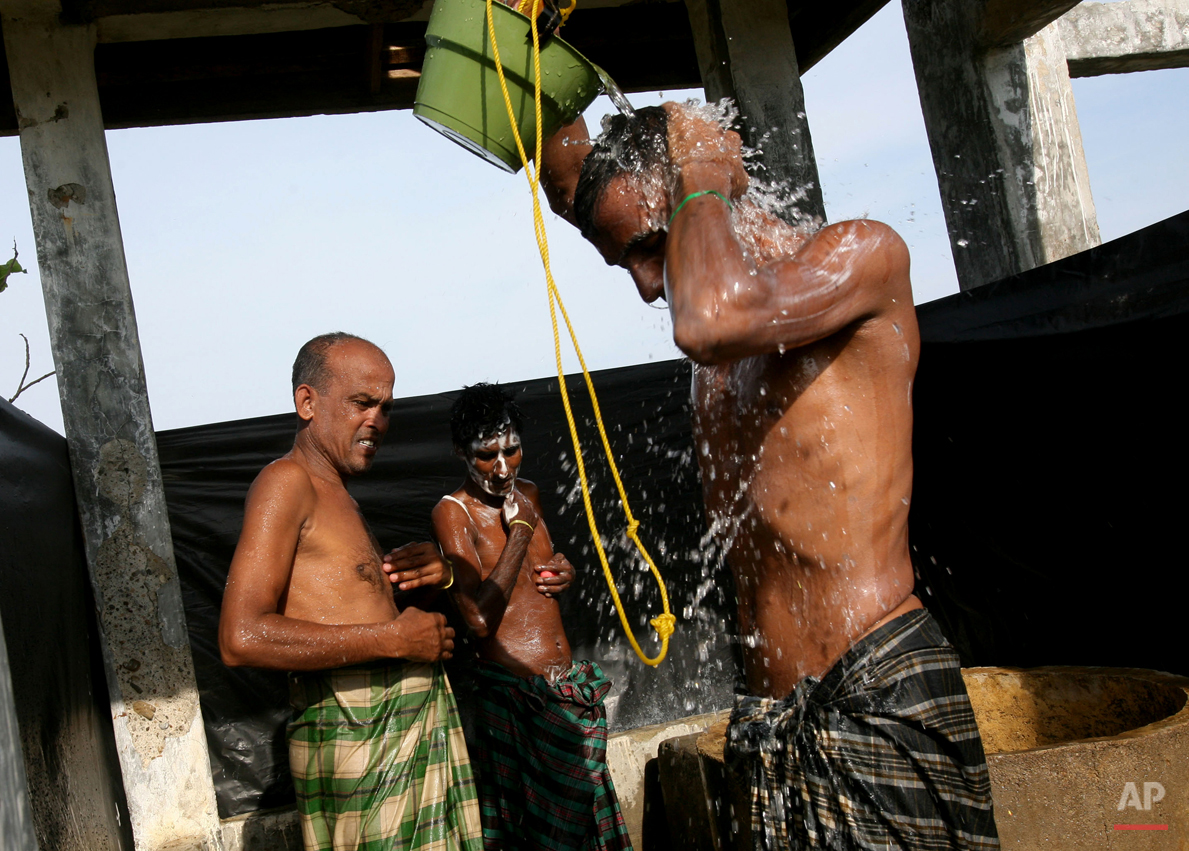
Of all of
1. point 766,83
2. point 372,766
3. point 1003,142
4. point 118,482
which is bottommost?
point 372,766

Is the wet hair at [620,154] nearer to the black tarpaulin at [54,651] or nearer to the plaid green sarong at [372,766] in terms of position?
the plaid green sarong at [372,766]

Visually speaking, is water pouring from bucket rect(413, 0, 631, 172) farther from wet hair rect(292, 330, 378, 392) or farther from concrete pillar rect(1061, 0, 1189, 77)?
concrete pillar rect(1061, 0, 1189, 77)

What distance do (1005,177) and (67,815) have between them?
A: 14.7 ft

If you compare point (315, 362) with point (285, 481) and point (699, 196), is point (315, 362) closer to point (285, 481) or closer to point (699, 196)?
point (285, 481)

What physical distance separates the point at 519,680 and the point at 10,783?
296 centimetres

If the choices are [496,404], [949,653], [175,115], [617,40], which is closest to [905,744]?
[949,653]

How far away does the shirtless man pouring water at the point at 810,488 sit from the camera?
1618 millimetres

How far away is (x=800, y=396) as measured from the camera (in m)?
1.76

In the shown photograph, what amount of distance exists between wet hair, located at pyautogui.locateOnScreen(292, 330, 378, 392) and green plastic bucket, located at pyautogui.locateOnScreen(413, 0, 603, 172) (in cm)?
132

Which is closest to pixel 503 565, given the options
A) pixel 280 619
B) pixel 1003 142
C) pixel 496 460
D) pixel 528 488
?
pixel 496 460

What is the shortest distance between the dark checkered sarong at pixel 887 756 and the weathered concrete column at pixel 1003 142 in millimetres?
3164

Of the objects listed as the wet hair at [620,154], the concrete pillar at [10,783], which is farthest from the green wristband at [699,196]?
the concrete pillar at [10,783]

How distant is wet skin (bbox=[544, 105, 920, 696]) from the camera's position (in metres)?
1.63

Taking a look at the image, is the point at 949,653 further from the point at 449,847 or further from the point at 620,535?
the point at 620,535
